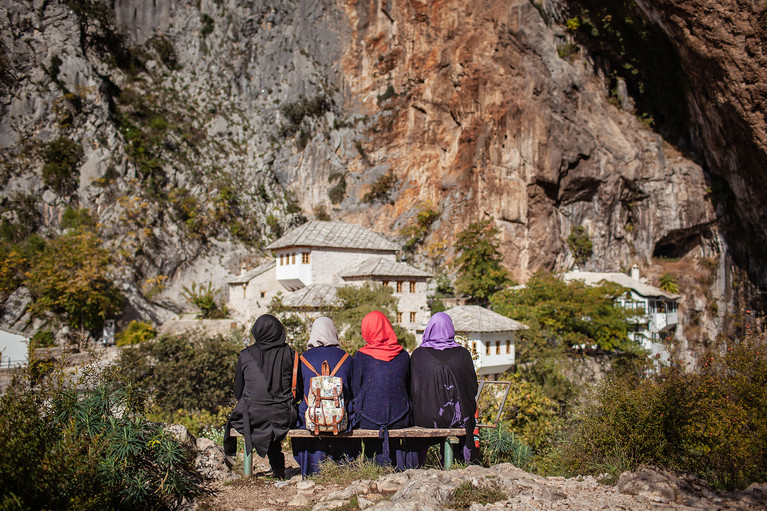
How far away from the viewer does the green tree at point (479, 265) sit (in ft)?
105

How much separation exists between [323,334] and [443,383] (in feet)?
5.58

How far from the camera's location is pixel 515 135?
35.8 metres

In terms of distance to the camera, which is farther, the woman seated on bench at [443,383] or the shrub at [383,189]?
the shrub at [383,189]

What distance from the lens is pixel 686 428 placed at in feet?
26.9

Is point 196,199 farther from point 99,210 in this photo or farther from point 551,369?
point 551,369

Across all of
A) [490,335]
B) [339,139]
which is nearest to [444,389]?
[490,335]

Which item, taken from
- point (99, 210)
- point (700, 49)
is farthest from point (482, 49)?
point (99, 210)

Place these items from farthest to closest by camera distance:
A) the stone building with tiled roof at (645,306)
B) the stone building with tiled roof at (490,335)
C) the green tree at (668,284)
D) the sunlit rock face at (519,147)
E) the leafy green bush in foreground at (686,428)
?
the green tree at (668,284) → the sunlit rock face at (519,147) → the stone building with tiled roof at (645,306) → the stone building with tiled roof at (490,335) → the leafy green bush in foreground at (686,428)

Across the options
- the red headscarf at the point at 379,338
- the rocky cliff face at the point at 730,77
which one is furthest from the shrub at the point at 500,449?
the rocky cliff face at the point at 730,77

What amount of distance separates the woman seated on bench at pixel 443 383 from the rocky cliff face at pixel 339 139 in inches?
1146

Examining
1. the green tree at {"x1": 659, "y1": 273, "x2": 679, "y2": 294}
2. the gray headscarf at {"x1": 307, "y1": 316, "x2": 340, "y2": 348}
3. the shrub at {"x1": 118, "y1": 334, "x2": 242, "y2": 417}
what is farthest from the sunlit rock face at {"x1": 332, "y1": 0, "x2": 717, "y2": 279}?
the gray headscarf at {"x1": 307, "y1": 316, "x2": 340, "y2": 348}

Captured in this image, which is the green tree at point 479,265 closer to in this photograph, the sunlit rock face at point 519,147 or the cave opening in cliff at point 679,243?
the sunlit rock face at point 519,147

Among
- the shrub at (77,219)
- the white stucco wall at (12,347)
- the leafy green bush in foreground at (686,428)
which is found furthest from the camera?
the shrub at (77,219)

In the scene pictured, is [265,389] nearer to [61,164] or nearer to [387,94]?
[61,164]
